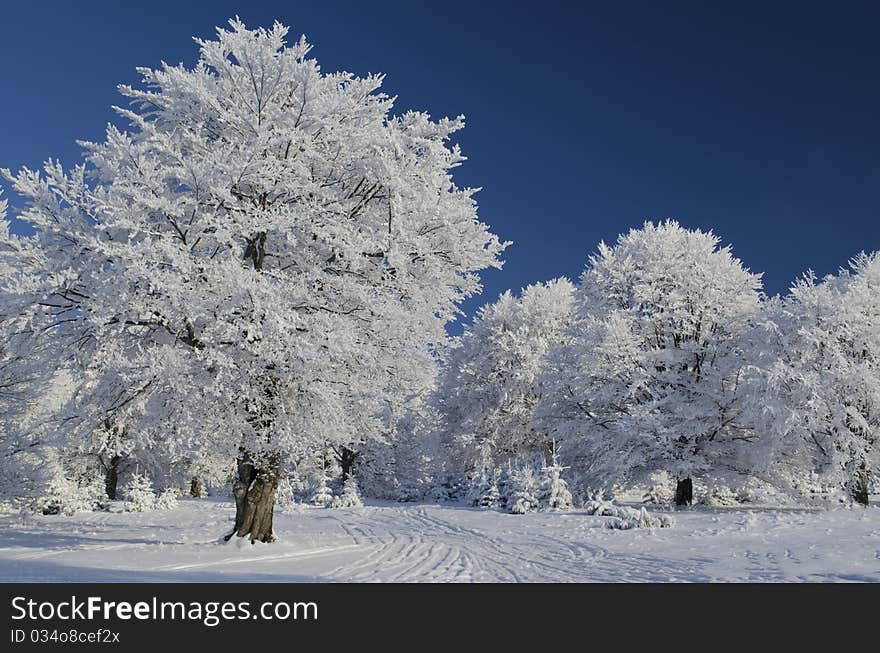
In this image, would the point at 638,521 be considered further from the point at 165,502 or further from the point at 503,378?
the point at 165,502

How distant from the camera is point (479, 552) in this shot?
A: 11961mm

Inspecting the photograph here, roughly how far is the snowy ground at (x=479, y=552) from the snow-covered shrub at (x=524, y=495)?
125 inches

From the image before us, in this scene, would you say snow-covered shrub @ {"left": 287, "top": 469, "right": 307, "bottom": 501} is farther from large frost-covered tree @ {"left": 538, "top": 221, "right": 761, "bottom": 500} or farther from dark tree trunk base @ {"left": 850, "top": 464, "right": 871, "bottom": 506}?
dark tree trunk base @ {"left": 850, "top": 464, "right": 871, "bottom": 506}

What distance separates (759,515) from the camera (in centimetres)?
1459

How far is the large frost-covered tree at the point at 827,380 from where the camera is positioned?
16.2 metres

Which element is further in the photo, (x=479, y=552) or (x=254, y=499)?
(x=254, y=499)

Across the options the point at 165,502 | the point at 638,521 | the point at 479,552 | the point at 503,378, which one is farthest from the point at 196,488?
Result: the point at 638,521

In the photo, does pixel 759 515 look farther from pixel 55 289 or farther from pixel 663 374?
pixel 55 289

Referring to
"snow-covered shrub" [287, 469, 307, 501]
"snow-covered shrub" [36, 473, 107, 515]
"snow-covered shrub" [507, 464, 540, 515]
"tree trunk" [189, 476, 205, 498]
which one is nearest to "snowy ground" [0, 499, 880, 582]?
"snow-covered shrub" [507, 464, 540, 515]

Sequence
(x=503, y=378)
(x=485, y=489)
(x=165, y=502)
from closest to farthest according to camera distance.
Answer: (x=165, y=502) → (x=485, y=489) → (x=503, y=378)

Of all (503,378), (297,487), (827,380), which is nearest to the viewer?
(827,380)

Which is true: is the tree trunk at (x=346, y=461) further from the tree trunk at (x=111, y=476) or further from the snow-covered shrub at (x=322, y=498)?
the tree trunk at (x=111, y=476)

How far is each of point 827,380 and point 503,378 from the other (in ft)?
55.1

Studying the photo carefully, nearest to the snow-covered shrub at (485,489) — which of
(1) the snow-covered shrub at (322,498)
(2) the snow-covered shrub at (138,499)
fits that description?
(1) the snow-covered shrub at (322,498)
